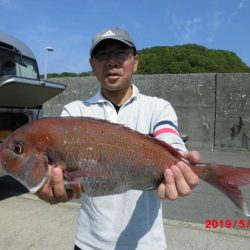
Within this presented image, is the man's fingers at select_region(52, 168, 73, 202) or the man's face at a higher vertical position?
the man's face

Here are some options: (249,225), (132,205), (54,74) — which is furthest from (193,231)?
(54,74)

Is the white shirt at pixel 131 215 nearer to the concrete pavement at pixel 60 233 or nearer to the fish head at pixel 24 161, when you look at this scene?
the fish head at pixel 24 161

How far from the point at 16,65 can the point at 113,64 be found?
5.49 metres

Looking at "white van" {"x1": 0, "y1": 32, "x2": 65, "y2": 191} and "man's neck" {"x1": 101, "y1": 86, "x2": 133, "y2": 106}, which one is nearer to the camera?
"man's neck" {"x1": 101, "y1": 86, "x2": 133, "y2": 106}

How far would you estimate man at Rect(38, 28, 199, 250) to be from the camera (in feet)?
8.08

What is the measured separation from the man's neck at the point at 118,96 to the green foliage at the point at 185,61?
31295 millimetres

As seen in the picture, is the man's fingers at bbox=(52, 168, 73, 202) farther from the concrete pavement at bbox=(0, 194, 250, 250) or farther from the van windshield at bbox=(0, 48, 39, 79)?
the van windshield at bbox=(0, 48, 39, 79)

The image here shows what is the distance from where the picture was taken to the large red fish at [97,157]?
2119 millimetres

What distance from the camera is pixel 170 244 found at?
4.89 metres

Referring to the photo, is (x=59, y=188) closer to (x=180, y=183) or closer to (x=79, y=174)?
(x=79, y=174)

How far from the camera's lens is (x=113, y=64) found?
2619 millimetres

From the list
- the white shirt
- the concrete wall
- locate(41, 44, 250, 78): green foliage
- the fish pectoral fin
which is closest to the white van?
the white shirt

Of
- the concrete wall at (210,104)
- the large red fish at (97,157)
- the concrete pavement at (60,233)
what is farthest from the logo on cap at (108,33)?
the concrete wall at (210,104)

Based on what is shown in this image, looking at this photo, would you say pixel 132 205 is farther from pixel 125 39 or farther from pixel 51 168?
pixel 125 39
